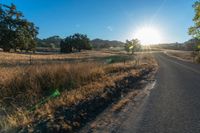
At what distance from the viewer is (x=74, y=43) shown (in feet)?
308

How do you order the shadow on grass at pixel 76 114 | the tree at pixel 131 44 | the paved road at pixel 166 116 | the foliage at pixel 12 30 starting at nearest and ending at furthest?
the shadow on grass at pixel 76 114
the paved road at pixel 166 116
the foliage at pixel 12 30
the tree at pixel 131 44

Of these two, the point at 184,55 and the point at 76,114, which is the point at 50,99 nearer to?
the point at 76,114

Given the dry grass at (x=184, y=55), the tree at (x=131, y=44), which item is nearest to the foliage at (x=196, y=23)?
A: the dry grass at (x=184, y=55)

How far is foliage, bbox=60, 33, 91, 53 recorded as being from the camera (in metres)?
93.0

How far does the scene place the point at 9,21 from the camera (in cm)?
1666

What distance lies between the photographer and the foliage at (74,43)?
305ft

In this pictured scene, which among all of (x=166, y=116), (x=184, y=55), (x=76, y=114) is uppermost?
(x=76, y=114)

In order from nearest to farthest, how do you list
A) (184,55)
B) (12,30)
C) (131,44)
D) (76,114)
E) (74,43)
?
1. (76,114)
2. (12,30)
3. (184,55)
4. (131,44)
5. (74,43)

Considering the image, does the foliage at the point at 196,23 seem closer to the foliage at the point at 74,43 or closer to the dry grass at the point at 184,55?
the dry grass at the point at 184,55

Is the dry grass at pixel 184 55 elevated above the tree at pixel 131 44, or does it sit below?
below

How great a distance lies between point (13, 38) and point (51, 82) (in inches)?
273

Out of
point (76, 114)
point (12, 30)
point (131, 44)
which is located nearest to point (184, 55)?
point (131, 44)

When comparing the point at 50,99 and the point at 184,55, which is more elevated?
the point at 50,99

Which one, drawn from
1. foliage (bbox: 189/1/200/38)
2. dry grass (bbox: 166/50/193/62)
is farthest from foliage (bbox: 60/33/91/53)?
foliage (bbox: 189/1/200/38)
